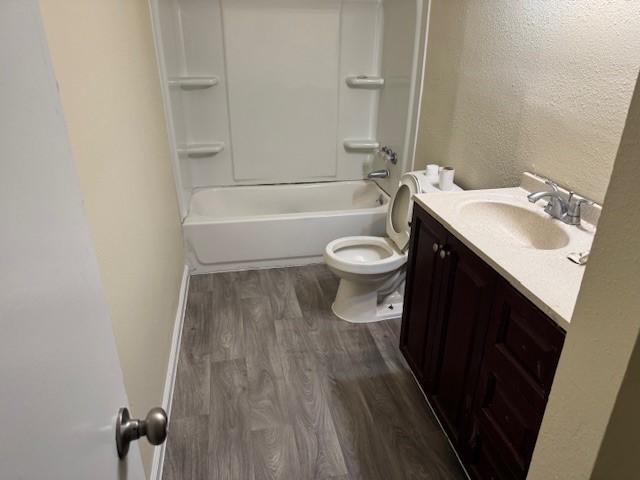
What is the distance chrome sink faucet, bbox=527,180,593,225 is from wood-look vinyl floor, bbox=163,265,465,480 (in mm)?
983

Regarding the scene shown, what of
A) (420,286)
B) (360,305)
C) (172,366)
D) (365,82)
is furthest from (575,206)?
(365,82)

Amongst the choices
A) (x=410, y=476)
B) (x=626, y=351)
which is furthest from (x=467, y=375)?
(x=626, y=351)

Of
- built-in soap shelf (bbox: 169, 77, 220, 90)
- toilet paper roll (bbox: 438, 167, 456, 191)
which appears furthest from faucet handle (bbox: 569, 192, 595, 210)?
built-in soap shelf (bbox: 169, 77, 220, 90)

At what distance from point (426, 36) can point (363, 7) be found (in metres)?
0.86

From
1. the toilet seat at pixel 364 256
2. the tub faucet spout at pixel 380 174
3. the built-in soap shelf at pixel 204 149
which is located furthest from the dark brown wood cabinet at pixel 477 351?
the built-in soap shelf at pixel 204 149

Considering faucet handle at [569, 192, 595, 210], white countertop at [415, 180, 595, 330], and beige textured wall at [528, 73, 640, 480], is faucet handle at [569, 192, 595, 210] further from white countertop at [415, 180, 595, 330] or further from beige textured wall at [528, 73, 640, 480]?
beige textured wall at [528, 73, 640, 480]

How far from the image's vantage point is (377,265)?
241 cm

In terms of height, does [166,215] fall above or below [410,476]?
above

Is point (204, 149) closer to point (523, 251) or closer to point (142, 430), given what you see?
point (523, 251)

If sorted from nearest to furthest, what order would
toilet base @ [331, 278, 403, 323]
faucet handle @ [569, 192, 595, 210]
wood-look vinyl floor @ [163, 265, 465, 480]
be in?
faucet handle @ [569, 192, 595, 210]
wood-look vinyl floor @ [163, 265, 465, 480]
toilet base @ [331, 278, 403, 323]

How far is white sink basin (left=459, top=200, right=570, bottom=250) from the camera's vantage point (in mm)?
1689

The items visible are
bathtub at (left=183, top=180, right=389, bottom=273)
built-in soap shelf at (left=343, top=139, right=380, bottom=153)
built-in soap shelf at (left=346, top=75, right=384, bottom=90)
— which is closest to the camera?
bathtub at (left=183, top=180, right=389, bottom=273)

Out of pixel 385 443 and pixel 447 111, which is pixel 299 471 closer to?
pixel 385 443

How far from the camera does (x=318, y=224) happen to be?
3.17 m
